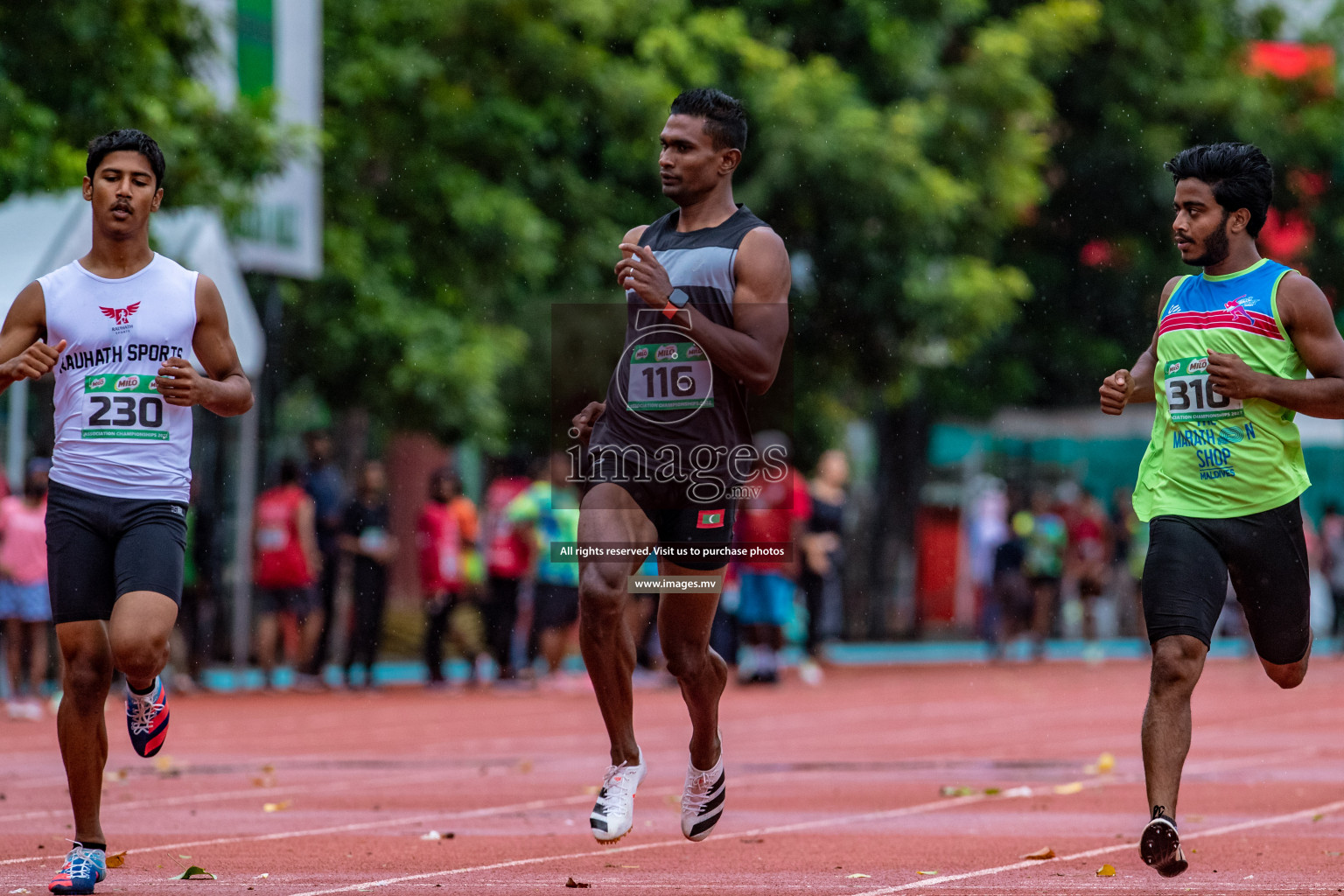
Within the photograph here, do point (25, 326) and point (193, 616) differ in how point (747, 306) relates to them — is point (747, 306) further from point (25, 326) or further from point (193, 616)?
point (193, 616)

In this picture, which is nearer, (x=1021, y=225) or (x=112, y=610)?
(x=112, y=610)

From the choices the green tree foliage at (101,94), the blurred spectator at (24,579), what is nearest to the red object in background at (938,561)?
the green tree foliage at (101,94)

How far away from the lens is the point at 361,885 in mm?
6617

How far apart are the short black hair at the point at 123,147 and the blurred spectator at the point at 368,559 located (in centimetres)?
1238

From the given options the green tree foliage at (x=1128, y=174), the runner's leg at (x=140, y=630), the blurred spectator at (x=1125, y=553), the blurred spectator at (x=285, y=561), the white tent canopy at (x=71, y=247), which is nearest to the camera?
the runner's leg at (x=140, y=630)

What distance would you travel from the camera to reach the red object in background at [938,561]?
1326 inches

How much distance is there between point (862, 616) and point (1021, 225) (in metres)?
6.25

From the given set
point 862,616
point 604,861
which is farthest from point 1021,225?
point 604,861

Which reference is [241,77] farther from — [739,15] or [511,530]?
[739,15]

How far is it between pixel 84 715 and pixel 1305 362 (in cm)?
397

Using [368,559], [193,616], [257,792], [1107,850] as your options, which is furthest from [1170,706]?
[193,616]

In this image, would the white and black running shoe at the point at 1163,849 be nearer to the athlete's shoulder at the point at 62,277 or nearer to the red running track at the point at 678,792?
the red running track at the point at 678,792

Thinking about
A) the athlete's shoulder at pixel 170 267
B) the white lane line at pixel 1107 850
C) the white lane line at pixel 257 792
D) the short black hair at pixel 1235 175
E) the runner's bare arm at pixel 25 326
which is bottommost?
the white lane line at pixel 1107 850

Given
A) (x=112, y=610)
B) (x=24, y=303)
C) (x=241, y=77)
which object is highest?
(x=241, y=77)
